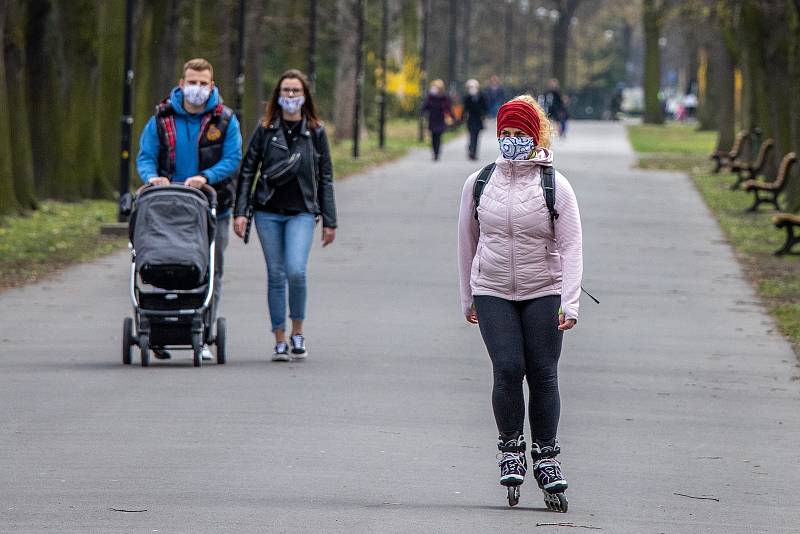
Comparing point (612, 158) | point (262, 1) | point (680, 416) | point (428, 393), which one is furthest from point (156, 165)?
point (612, 158)

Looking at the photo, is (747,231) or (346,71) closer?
(747,231)

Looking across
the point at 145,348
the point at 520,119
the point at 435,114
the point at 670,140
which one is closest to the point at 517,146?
the point at 520,119

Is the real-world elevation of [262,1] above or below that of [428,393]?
above

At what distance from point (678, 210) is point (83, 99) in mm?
9041

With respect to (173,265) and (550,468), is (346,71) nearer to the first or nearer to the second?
(173,265)

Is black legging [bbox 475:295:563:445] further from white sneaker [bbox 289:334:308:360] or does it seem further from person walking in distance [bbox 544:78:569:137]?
person walking in distance [bbox 544:78:569:137]

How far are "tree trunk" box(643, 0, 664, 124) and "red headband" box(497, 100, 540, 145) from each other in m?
61.6

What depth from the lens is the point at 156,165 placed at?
11766 millimetres

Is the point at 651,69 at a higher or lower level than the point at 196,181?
lower

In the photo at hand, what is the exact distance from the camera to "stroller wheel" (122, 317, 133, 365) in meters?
11.8

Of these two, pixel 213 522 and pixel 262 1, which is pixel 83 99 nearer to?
pixel 262 1

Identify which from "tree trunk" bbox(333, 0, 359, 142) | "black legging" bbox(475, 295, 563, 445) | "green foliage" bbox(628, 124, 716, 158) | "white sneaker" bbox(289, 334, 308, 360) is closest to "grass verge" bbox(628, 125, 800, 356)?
"green foliage" bbox(628, 124, 716, 158)

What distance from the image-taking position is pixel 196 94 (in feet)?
38.1

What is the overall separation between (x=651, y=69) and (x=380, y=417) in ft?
209
